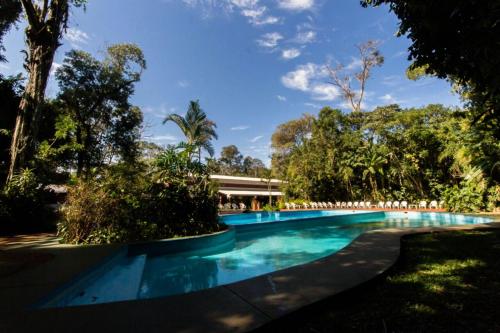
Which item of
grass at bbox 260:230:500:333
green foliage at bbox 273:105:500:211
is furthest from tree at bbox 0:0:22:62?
green foliage at bbox 273:105:500:211

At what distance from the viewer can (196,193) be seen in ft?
29.0

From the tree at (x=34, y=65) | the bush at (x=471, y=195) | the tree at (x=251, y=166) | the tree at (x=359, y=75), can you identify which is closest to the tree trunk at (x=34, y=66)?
the tree at (x=34, y=65)

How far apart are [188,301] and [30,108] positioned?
10.3 m

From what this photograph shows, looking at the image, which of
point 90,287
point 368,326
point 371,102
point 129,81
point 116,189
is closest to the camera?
point 368,326

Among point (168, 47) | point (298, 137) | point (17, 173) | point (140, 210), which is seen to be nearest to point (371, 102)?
point (298, 137)

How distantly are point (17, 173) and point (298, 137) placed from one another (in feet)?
116

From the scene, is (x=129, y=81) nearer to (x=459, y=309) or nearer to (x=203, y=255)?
(x=203, y=255)

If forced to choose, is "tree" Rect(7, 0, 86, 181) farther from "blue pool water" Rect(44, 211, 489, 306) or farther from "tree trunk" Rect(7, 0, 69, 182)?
"blue pool water" Rect(44, 211, 489, 306)

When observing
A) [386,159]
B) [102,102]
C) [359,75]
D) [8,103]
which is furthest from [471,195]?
[8,103]

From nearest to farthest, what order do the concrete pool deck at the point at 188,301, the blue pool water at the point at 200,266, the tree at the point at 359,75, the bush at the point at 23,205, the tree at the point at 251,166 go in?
the concrete pool deck at the point at 188,301 → the blue pool water at the point at 200,266 → the bush at the point at 23,205 → the tree at the point at 359,75 → the tree at the point at 251,166

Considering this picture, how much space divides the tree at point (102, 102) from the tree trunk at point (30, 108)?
6210 mm

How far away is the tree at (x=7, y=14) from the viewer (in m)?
13.1

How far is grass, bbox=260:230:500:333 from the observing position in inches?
86.8

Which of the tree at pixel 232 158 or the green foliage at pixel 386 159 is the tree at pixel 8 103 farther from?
the tree at pixel 232 158
